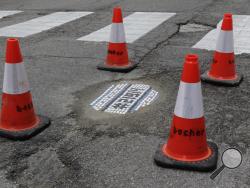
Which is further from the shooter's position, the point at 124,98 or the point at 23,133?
the point at 124,98

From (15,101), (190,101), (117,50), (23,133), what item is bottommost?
(23,133)

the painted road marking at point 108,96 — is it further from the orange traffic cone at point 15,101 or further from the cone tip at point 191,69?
the cone tip at point 191,69

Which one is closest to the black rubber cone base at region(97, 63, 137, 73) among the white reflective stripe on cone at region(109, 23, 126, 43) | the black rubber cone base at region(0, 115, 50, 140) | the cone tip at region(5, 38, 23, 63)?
the white reflective stripe on cone at region(109, 23, 126, 43)

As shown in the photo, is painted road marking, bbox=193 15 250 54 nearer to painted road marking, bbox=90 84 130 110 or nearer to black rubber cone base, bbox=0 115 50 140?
painted road marking, bbox=90 84 130 110

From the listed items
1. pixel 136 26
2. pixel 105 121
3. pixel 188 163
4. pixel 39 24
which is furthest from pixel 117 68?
pixel 39 24

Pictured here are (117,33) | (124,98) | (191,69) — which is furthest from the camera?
(117,33)

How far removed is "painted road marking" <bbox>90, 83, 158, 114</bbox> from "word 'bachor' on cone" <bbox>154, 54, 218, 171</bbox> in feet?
3.60

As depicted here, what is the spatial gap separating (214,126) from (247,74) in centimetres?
171

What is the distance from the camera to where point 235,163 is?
2693 millimetres

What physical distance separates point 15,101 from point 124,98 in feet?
4.29

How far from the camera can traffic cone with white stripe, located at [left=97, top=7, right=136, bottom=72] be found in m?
5.81

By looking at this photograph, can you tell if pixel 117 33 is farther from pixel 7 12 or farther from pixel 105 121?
pixel 7 12

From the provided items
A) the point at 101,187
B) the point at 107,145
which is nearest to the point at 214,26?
the point at 107,145

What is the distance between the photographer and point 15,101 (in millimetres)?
3990
